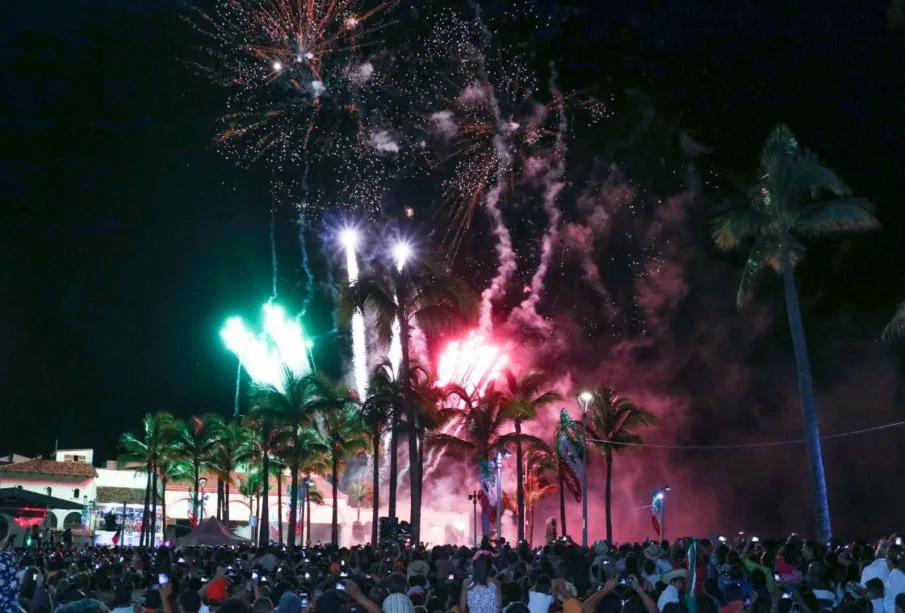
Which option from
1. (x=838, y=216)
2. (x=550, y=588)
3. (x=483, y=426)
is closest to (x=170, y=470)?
(x=483, y=426)

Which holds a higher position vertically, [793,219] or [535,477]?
[793,219]

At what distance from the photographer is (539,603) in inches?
448

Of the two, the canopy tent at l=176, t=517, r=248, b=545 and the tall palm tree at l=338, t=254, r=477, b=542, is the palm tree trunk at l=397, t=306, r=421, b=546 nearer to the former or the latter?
the tall palm tree at l=338, t=254, r=477, b=542

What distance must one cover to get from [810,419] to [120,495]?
238 feet

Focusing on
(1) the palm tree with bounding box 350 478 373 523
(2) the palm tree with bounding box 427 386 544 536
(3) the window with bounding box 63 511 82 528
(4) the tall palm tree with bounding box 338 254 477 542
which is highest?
(4) the tall palm tree with bounding box 338 254 477 542

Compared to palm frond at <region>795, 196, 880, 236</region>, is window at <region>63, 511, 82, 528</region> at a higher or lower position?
lower

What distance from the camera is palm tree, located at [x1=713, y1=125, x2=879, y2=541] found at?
27344 mm

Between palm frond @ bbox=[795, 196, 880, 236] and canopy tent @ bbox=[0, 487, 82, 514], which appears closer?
palm frond @ bbox=[795, 196, 880, 236]

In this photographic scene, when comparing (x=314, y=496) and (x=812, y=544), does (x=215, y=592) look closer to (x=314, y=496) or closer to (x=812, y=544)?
(x=812, y=544)

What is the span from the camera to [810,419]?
2756 cm

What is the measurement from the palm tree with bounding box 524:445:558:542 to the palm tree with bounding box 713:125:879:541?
108 feet

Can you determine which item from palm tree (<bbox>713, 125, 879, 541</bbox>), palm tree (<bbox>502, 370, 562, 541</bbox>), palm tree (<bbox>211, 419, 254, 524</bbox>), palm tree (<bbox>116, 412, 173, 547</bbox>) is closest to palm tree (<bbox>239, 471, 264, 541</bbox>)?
palm tree (<bbox>211, 419, 254, 524</bbox>)

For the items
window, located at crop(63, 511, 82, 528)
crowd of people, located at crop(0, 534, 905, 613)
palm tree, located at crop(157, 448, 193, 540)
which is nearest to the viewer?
crowd of people, located at crop(0, 534, 905, 613)

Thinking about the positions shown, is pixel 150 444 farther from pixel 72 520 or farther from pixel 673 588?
pixel 673 588
